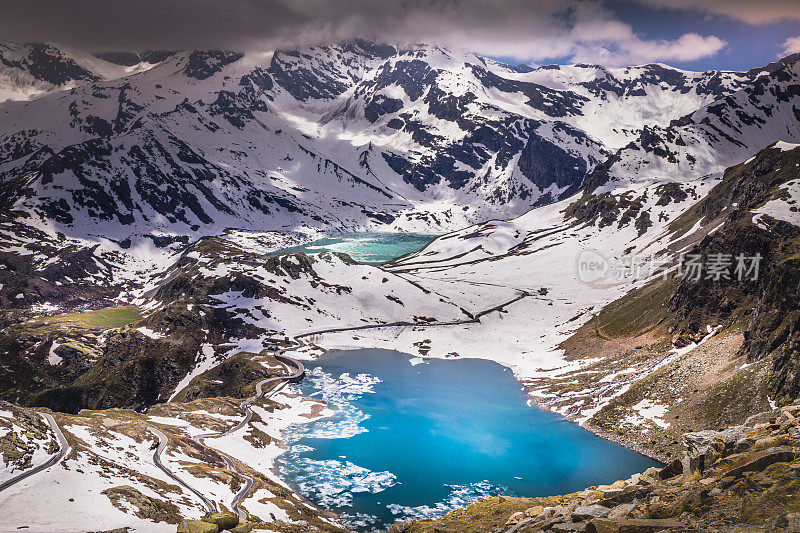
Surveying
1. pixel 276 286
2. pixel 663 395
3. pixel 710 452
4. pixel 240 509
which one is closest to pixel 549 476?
pixel 663 395

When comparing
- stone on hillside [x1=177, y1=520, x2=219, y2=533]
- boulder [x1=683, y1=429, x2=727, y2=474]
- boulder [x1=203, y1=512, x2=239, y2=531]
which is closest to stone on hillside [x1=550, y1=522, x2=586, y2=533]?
boulder [x1=683, y1=429, x2=727, y2=474]

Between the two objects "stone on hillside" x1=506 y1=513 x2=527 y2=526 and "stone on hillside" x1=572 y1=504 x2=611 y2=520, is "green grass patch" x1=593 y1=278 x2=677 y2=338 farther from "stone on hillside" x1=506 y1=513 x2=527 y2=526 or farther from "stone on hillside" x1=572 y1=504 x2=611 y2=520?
"stone on hillside" x1=572 y1=504 x2=611 y2=520

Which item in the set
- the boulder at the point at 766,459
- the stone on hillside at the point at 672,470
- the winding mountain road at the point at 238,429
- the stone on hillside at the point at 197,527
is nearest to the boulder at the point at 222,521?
the stone on hillside at the point at 197,527

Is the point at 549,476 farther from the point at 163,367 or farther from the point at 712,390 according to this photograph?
the point at 163,367

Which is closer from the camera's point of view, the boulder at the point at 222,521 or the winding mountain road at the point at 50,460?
the boulder at the point at 222,521

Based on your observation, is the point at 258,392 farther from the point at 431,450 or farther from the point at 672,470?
the point at 672,470

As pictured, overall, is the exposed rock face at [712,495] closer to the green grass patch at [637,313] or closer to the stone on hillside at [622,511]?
the stone on hillside at [622,511]

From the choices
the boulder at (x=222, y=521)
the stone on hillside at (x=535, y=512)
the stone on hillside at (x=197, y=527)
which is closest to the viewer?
the stone on hillside at (x=535, y=512)
